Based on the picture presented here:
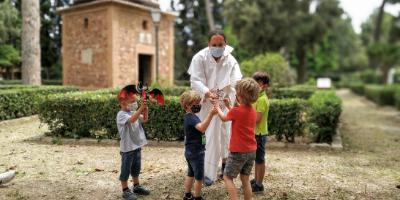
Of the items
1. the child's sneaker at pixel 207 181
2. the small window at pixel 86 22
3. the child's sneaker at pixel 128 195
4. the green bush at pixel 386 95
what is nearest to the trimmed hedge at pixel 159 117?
→ the child's sneaker at pixel 207 181

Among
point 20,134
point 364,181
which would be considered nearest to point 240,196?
point 364,181

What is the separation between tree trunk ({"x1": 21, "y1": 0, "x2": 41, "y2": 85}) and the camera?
14.6 metres

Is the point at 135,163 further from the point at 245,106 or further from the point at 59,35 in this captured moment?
the point at 59,35

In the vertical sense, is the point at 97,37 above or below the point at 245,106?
above

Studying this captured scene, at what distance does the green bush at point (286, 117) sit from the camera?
25.6 ft

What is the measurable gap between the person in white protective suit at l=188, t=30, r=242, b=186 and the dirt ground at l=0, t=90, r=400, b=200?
0.38m

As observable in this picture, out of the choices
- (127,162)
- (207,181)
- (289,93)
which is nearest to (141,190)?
(127,162)

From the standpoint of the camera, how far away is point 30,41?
14859mm

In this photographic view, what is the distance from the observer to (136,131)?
14.5 feet

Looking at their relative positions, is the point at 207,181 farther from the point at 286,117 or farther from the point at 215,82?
the point at 286,117

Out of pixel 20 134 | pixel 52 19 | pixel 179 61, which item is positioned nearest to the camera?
pixel 20 134

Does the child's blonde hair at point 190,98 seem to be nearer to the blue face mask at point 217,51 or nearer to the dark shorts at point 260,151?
the blue face mask at point 217,51

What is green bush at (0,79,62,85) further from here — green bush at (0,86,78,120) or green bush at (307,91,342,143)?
green bush at (307,91,342,143)

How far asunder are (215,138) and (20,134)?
6.08m
